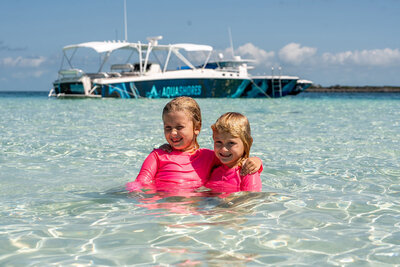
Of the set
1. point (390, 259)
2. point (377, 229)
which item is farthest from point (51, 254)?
point (377, 229)

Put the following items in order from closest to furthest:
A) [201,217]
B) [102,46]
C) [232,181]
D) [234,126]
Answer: [201,217] < [234,126] < [232,181] < [102,46]

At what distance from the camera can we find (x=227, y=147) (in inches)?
110

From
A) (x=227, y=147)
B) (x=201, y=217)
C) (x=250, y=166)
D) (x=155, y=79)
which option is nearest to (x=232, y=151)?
(x=227, y=147)

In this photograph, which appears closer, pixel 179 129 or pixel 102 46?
pixel 179 129

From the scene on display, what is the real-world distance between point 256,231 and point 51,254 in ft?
3.25

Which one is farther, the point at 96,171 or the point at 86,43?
the point at 86,43

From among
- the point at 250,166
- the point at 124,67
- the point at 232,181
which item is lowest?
the point at 232,181

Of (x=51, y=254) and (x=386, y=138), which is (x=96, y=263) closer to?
(x=51, y=254)

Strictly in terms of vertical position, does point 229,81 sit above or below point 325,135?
above

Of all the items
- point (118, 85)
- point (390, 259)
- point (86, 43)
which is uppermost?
point (86, 43)

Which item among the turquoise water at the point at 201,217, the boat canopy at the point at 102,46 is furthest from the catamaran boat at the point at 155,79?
the turquoise water at the point at 201,217

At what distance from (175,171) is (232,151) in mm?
456

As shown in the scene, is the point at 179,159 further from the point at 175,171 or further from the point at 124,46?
the point at 124,46

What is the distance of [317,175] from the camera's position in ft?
12.7
